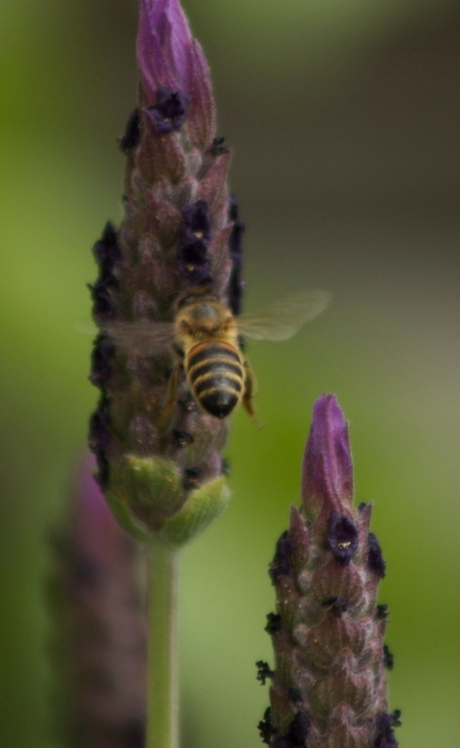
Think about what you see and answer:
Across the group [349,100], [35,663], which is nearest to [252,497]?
[35,663]

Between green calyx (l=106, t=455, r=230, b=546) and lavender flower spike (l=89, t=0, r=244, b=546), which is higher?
lavender flower spike (l=89, t=0, r=244, b=546)

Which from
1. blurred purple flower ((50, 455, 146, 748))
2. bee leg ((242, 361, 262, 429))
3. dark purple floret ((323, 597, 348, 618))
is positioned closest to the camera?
dark purple floret ((323, 597, 348, 618))

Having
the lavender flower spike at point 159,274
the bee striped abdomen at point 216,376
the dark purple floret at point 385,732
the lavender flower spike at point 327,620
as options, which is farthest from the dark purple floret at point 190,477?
the dark purple floret at point 385,732

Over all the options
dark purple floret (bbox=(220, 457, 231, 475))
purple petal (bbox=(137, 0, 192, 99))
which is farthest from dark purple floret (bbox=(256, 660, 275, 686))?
purple petal (bbox=(137, 0, 192, 99))

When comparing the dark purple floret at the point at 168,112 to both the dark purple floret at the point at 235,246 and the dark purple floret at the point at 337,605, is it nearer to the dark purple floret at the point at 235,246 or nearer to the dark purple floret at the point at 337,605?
the dark purple floret at the point at 235,246

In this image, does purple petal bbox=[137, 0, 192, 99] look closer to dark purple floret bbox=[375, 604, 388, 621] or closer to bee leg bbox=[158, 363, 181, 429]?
bee leg bbox=[158, 363, 181, 429]

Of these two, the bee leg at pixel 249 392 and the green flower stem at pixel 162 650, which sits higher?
the bee leg at pixel 249 392
